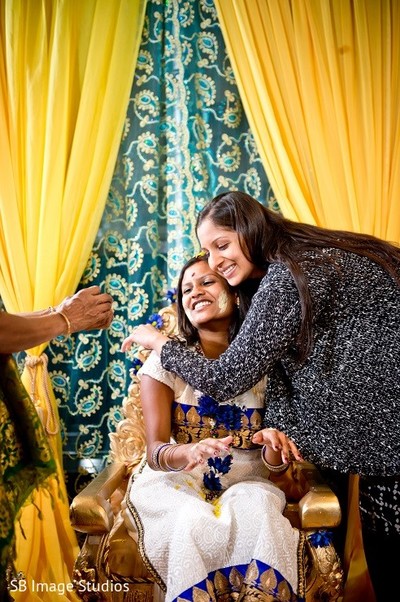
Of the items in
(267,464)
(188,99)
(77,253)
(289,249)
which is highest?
(188,99)

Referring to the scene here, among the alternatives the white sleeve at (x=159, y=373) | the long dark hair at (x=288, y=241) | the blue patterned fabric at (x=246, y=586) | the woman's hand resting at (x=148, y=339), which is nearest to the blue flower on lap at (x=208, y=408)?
the white sleeve at (x=159, y=373)

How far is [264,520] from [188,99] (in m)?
2.13

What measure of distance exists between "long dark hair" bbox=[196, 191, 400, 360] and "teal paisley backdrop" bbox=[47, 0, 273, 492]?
862 mm

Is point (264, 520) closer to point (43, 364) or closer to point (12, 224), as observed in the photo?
point (43, 364)

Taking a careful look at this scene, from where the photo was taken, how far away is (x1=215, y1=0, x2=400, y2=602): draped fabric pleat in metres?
3.06

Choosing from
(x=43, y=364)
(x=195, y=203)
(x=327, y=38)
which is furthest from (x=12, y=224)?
(x=327, y=38)

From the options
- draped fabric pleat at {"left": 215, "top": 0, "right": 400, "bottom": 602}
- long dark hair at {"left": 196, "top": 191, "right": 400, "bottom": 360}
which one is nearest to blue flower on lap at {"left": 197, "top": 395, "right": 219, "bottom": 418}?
long dark hair at {"left": 196, "top": 191, "right": 400, "bottom": 360}

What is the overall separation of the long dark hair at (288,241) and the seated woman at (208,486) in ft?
0.98

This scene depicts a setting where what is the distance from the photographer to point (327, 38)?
3.14m

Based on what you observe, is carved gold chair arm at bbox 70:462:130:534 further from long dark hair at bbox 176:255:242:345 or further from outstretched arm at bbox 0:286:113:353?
long dark hair at bbox 176:255:242:345

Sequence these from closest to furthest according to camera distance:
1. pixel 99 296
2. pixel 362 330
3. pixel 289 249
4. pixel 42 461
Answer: pixel 42 461
pixel 362 330
pixel 289 249
pixel 99 296

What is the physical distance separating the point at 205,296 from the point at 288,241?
0.49 metres

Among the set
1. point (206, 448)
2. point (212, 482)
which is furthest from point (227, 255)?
point (212, 482)

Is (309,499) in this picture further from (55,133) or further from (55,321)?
(55,133)
